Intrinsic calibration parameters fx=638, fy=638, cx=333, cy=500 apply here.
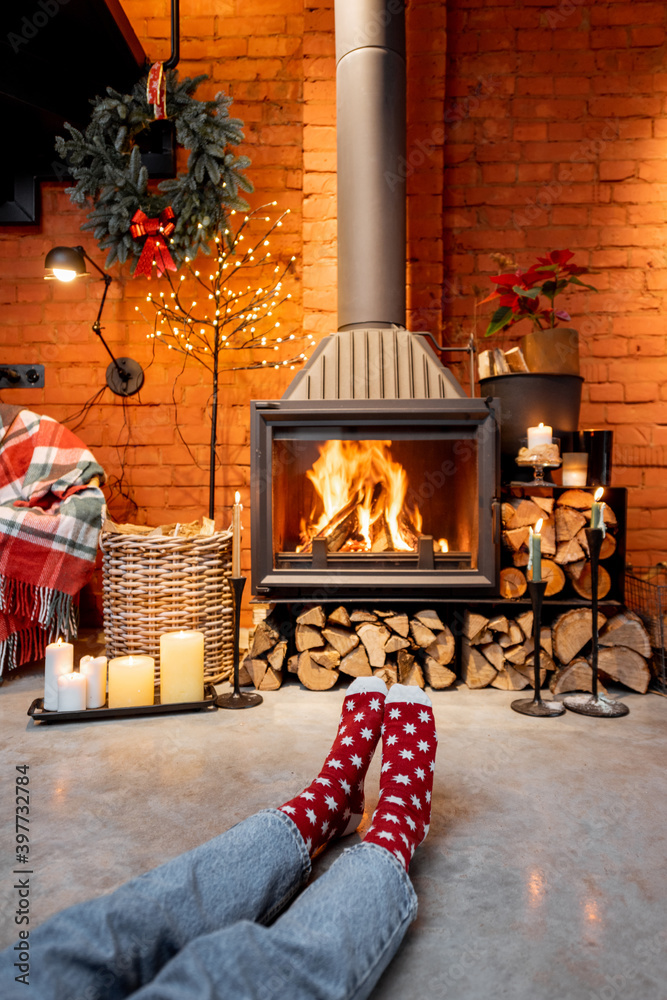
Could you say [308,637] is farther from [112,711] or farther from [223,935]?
[223,935]

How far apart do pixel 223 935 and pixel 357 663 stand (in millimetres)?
1228

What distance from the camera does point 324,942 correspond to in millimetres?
552

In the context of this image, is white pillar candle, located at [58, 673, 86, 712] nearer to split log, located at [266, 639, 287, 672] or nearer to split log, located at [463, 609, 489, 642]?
split log, located at [266, 639, 287, 672]

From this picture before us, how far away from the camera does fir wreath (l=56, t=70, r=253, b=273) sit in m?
2.12

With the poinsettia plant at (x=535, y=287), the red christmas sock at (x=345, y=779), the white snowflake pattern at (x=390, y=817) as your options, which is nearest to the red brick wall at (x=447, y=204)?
the poinsettia plant at (x=535, y=287)

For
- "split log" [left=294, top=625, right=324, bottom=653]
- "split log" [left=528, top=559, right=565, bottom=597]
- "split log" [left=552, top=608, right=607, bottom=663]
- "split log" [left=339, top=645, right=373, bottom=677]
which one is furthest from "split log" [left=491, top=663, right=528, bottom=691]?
"split log" [left=294, top=625, right=324, bottom=653]

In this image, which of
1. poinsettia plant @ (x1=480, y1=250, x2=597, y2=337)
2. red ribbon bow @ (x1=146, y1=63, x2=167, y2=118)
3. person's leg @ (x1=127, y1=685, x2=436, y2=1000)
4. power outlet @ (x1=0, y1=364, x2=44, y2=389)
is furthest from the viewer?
power outlet @ (x1=0, y1=364, x2=44, y2=389)

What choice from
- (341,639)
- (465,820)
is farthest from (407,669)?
(465,820)

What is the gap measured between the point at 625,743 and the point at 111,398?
2.06 m

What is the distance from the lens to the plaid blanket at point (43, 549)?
5.85 feet

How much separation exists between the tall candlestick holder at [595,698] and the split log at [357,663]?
1.69 feet

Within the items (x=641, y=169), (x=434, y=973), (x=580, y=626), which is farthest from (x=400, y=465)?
(x=641, y=169)

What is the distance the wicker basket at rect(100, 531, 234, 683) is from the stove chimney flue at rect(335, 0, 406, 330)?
0.85 meters

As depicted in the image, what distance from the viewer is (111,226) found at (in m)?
2.17
